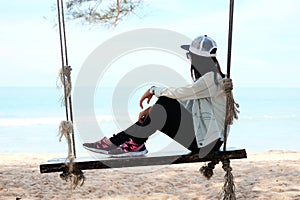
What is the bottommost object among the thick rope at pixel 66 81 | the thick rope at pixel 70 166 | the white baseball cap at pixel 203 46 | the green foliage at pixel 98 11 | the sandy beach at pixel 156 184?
the sandy beach at pixel 156 184

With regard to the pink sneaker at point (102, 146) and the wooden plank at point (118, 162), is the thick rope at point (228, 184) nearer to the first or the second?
the wooden plank at point (118, 162)

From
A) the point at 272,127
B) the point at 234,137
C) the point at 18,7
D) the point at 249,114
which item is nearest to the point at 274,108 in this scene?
the point at 249,114

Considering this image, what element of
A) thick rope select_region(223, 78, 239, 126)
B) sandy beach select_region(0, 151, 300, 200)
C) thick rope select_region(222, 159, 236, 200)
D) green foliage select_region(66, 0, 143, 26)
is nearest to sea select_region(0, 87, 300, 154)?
green foliage select_region(66, 0, 143, 26)

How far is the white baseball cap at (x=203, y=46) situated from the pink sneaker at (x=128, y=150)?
554mm

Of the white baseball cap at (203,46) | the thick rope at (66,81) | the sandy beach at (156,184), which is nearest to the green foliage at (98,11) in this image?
the sandy beach at (156,184)

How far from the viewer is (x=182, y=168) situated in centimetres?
468

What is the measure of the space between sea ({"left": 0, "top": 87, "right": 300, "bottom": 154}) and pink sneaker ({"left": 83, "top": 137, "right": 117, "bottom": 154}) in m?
5.35

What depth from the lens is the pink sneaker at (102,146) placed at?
7.24 feet

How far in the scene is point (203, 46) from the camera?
2174mm

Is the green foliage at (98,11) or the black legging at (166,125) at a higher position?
the green foliage at (98,11)

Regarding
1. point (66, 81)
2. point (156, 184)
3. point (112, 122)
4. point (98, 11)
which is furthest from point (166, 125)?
point (112, 122)

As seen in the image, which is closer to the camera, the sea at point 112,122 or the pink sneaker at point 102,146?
the pink sneaker at point 102,146

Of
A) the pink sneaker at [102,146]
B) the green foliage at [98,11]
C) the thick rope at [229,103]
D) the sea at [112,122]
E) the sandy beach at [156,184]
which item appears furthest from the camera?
the sea at [112,122]

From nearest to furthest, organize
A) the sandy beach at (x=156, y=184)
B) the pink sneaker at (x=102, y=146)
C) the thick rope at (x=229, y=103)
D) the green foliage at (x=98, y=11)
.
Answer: the thick rope at (x=229, y=103)
the pink sneaker at (x=102, y=146)
the sandy beach at (x=156, y=184)
the green foliage at (x=98, y=11)
